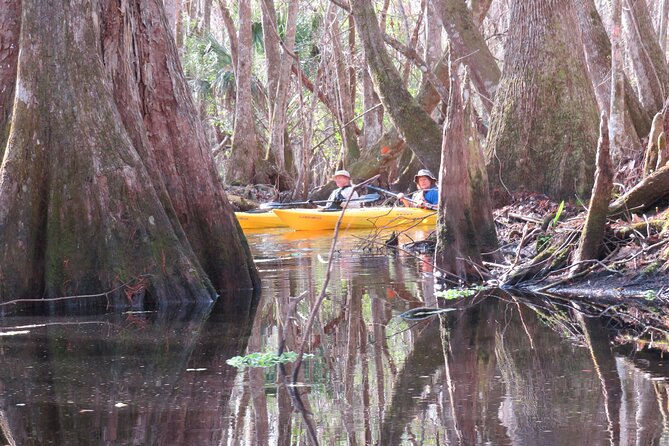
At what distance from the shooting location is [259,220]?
70.0 feet

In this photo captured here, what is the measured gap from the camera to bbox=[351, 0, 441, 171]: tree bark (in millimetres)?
16109

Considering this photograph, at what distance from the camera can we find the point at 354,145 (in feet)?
89.9

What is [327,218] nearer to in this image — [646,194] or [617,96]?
[617,96]

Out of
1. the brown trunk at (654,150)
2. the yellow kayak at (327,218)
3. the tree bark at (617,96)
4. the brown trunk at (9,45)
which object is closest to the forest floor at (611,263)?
the brown trunk at (654,150)

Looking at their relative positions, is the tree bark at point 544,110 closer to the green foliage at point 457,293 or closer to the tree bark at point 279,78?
the green foliage at point 457,293

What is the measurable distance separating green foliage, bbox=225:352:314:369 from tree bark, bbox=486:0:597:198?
9.09 meters

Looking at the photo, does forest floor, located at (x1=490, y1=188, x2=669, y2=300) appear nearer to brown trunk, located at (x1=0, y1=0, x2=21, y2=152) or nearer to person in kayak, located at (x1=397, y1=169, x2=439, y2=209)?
brown trunk, located at (x1=0, y1=0, x2=21, y2=152)

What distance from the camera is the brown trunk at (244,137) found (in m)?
27.6

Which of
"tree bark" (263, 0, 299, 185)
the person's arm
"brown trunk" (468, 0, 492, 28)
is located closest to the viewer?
the person's arm

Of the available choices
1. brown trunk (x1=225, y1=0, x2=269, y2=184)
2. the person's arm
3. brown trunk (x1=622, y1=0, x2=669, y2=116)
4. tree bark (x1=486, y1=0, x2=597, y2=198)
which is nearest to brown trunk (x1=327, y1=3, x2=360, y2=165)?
brown trunk (x1=225, y1=0, x2=269, y2=184)

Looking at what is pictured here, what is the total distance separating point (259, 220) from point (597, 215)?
1317 centimetres

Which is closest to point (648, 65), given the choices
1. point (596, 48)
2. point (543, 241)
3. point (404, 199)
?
point (596, 48)

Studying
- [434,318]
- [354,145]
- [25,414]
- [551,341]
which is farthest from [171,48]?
[354,145]

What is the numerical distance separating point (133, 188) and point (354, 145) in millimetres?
19065
